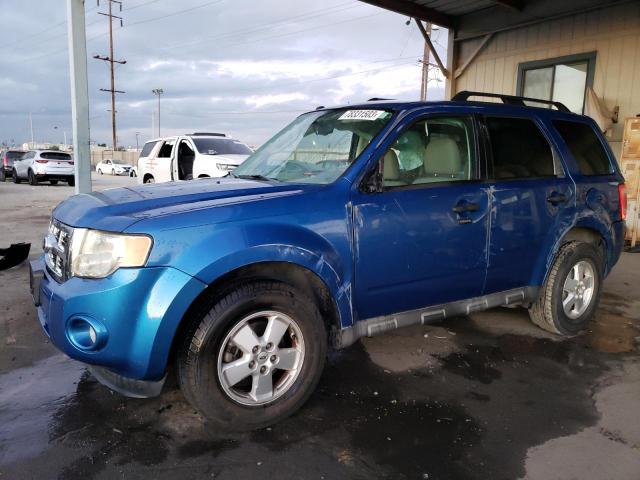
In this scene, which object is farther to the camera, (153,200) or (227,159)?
(227,159)

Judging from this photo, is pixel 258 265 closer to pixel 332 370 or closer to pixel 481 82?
pixel 332 370

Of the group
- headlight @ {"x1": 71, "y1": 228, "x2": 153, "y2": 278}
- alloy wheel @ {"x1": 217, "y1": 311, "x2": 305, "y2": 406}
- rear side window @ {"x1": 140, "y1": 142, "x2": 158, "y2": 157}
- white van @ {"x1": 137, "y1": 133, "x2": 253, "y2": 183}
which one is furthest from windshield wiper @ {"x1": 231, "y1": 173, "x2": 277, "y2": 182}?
rear side window @ {"x1": 140, "y1": 142, "x2": 158, "y2": 157}

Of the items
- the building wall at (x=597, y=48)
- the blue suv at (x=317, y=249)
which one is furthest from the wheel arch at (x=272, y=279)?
the building wall at (x=597, y=48)

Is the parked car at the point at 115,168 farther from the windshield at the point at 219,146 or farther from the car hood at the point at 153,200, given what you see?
the car hood at the point at 153,200

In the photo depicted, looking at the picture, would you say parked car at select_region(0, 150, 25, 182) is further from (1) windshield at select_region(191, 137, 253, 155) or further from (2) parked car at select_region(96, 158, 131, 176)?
(1) windshield at select_region(191, 137, 253, 155)

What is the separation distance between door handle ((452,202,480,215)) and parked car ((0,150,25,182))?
29170mm

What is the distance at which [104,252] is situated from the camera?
253 cm

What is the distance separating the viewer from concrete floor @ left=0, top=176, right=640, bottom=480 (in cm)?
A: 248

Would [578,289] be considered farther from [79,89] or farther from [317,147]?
[79,89]

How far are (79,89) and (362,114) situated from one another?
549 cm

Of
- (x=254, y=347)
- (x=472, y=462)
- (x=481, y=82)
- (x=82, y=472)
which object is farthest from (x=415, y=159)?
(x=481, y=82)

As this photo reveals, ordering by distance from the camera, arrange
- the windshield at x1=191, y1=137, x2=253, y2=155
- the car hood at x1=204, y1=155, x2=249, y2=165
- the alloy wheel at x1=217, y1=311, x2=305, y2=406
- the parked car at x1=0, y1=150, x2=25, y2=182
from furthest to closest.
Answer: the parked car at x1=0, y1=150, x2=25, y2=182 → the windshield at x1=191, y1=137, x2=253, y2=155 → the car hood at x1=204, y1=155, x2=249, y2=165 → the alloy wheel at x1=217, y1=311, x2=305, y2=406

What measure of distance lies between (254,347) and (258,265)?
44cm

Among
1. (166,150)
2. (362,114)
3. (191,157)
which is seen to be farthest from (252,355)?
(166,150)
